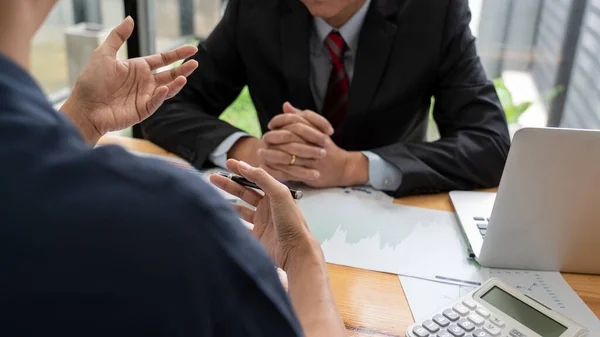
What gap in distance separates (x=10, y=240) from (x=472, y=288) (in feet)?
2.68

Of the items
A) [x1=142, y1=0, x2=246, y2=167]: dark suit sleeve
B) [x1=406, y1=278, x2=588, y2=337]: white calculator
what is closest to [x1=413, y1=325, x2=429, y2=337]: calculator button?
[x1=406, y1=278, x2=588, y2=337]: white calculator

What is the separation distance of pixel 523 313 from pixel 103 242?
0.73 meters

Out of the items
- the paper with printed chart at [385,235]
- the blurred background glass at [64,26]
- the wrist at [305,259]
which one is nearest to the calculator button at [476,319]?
the paper with printed chart at [385,235]

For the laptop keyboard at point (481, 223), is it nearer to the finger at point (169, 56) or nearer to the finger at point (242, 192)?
the finger at point (242, 192)

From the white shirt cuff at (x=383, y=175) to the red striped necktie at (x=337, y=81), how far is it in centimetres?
32

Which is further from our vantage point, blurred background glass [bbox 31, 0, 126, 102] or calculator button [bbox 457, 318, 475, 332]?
blurred background glass [bbox 31, 0, 126, 102]

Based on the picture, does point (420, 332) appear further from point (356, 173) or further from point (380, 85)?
point (380, 85)

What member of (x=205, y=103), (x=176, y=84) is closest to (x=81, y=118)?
(x=176, y=84)

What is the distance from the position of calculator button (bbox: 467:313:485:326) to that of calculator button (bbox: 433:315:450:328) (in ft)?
0.13

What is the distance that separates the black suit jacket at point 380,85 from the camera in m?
1.42

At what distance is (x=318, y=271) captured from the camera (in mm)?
856

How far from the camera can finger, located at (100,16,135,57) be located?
1.12 meters

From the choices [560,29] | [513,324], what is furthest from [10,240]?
[560,29]

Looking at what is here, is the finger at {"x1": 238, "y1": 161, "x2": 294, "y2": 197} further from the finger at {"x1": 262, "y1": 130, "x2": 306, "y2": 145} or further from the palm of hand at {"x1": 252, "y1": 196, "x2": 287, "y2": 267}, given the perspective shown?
the finger at {"x1": 262, "y1": 130, "x2": 306, "y2": 145}
